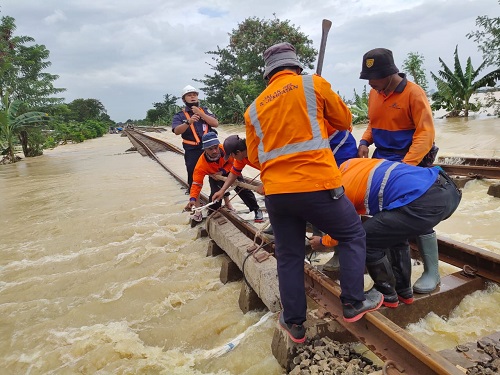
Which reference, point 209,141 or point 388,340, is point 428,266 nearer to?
point 388,340

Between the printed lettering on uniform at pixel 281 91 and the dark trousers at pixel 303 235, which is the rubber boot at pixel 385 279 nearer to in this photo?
the dark trousers at pixel 303 235

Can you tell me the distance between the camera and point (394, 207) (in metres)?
2.27

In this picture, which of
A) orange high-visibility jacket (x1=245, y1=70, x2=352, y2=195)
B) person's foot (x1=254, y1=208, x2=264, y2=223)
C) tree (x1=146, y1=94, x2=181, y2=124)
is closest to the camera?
orange high-visibility jacket (x1=245, y1=70, x2=352, y2=195)

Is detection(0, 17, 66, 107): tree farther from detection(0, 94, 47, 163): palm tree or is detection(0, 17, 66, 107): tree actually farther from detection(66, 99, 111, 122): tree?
detection(66, 99, 111, 122): tree

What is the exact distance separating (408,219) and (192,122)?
3761mm

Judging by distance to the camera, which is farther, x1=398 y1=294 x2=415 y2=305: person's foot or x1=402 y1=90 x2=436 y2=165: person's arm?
x1=402 y1=90 x2=436 y2=165: person's arm

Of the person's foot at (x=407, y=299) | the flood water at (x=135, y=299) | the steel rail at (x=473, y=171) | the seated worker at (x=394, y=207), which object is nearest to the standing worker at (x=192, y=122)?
the flood water at (x=135, y=299)

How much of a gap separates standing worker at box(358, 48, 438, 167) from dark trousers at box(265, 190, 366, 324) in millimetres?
1158

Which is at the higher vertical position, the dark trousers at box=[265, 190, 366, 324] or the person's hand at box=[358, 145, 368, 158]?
the person's hand at box=[358, 145, 368, 158]

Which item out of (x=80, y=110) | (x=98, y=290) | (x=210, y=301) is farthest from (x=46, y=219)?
(x=80, y=110)

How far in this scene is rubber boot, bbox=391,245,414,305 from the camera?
251cm

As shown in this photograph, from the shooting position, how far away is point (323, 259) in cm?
393

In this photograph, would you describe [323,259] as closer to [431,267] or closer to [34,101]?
[431,267]

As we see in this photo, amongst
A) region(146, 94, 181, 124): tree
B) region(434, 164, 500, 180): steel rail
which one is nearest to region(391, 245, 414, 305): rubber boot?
region(434, 164, 500, 180): steel rail
